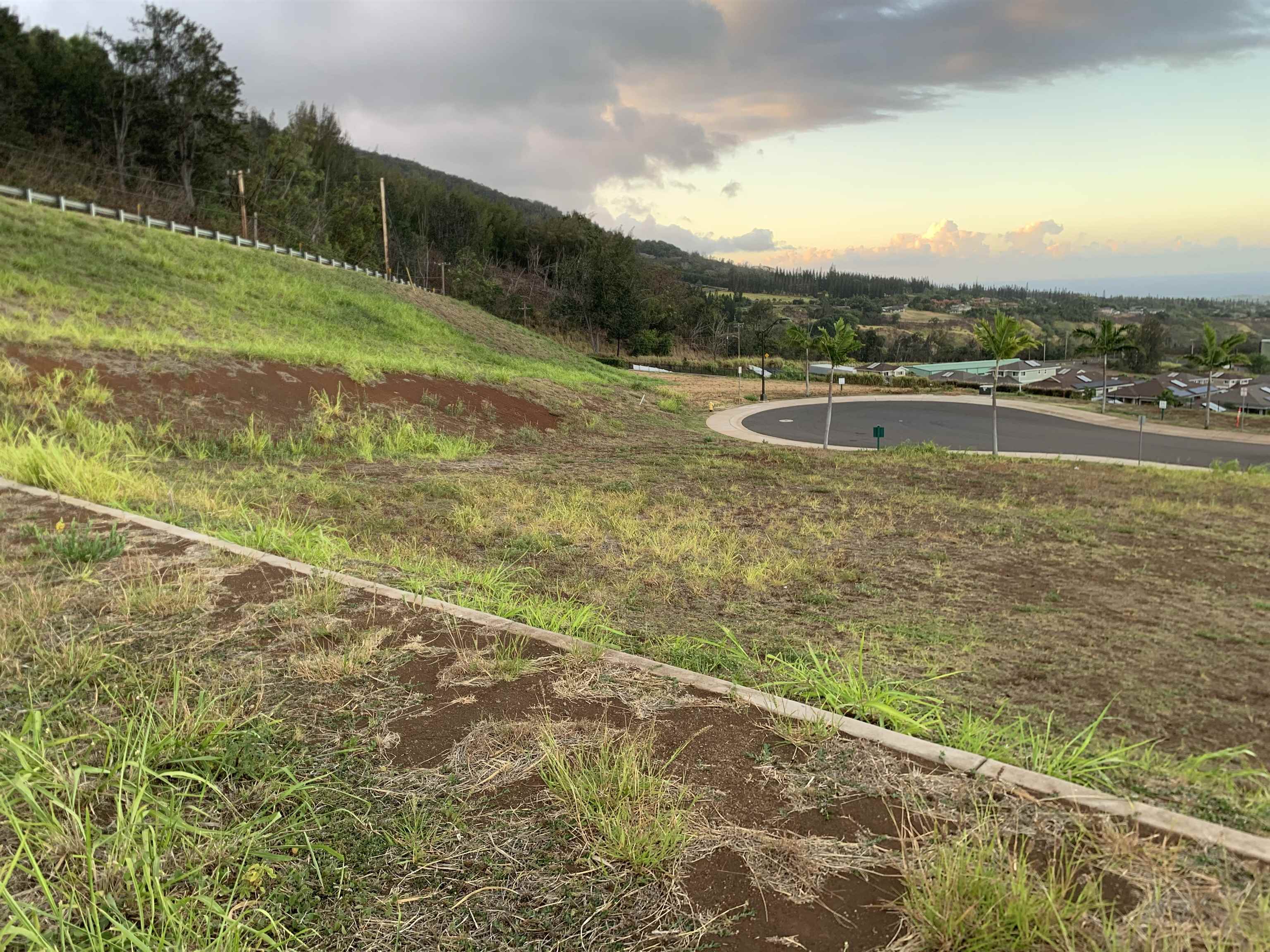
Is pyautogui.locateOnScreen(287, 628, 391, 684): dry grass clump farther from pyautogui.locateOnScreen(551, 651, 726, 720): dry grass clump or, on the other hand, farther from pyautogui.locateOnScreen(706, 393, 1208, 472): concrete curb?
pyautogui.locateOnScreen(706, 393, 1208, 472): concrete curb

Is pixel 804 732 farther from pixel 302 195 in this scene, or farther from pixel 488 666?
pixel 302 195

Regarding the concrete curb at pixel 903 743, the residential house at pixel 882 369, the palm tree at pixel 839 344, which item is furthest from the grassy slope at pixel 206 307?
the residential house at pixel 882 369

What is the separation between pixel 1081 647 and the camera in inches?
236

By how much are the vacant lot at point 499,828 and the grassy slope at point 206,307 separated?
1378 cm

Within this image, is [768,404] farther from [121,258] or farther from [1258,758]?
[1258,758]

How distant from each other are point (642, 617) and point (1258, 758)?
3.98 metres

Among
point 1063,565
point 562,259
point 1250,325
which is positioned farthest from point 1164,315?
point 1063,565

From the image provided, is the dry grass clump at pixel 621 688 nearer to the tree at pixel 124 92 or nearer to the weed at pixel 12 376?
the weed at pixel 12 376

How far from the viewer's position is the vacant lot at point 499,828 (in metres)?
1.98

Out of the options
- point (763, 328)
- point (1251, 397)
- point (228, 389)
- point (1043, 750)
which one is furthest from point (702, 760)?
point (1251, 397)

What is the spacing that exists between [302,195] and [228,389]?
205ft

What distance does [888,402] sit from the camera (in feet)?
145

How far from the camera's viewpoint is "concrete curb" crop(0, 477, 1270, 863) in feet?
7.75

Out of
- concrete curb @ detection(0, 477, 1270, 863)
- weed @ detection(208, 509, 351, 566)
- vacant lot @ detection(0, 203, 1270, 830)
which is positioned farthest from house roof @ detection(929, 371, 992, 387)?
concrete curb @ detection(0, 477, 1270, 863)
